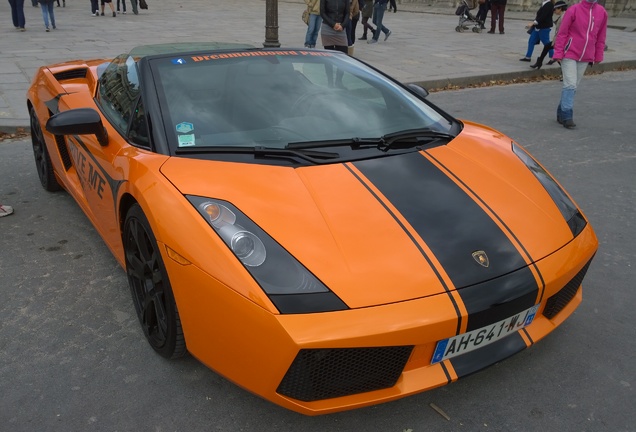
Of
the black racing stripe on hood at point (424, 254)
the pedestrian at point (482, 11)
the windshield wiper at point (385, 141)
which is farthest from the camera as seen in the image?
the pedestrian at point (482, 11)

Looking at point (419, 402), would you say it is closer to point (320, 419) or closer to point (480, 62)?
point (320, 419)

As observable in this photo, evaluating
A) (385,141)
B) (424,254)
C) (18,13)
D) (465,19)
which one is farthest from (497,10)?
Result: (424,254)

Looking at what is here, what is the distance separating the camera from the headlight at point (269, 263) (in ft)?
6.16

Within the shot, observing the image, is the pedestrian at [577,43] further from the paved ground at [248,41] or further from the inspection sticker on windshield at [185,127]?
the inspection sticker on windshield at [185,127]

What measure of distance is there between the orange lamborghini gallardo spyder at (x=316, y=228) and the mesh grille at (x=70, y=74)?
109 cm

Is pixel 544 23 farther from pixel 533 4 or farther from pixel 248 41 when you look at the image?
pixel 533 4

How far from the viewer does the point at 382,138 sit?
275cm

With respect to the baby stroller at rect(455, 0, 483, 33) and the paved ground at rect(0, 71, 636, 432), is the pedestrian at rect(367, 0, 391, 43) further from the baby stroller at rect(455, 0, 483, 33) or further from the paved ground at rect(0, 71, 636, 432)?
the paved ground at rect(0, 71, 636, 432)

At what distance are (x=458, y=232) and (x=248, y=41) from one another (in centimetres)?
1171

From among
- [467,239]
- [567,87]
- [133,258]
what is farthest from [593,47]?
[133,258]

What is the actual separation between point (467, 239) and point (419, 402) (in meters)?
0.68

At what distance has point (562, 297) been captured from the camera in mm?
2357

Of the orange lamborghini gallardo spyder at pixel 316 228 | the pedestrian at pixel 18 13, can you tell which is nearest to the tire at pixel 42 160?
the orange lamborghini gallardo spyder at pixel 316 228

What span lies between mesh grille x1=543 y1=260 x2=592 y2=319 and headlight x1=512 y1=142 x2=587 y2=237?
20cm
